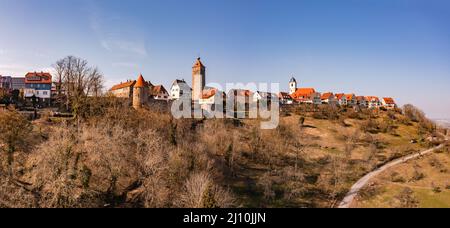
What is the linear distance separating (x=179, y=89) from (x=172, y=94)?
289cm

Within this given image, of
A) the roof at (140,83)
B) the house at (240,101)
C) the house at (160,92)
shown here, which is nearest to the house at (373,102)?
the house at (240,101)

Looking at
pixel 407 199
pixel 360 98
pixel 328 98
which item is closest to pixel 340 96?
pixel 328 98

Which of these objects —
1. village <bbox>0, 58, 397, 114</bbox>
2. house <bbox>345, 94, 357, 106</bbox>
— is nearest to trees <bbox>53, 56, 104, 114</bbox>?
village <bbox>0, 58, 397, 114</bbox>

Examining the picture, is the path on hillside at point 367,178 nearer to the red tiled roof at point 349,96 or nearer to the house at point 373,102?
the red tiled roof at point 349,96

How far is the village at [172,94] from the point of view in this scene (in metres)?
53.1

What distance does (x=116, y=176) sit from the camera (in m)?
24.5

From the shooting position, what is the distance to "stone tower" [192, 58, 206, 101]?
7119 cm

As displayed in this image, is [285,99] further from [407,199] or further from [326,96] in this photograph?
[407,199]

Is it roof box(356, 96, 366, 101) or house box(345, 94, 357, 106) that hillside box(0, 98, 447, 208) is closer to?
house box(345, 94, 357, 106)

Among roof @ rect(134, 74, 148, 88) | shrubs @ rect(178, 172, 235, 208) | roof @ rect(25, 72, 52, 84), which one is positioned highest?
roof @ rect(25, 72, 52, 84)

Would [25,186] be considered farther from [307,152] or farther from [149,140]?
[307,152]

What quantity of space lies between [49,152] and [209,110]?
41755 mm

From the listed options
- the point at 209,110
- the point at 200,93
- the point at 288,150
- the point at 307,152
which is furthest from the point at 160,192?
the point at 200,93

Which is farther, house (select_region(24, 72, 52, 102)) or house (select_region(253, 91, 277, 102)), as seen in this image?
house (select_region(253, 91, 277, 102))
